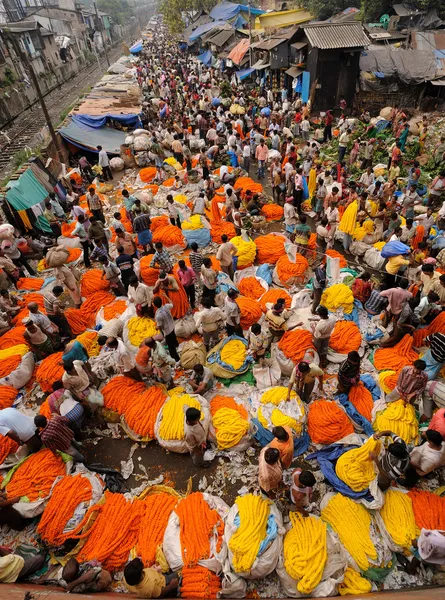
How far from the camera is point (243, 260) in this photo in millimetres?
8523

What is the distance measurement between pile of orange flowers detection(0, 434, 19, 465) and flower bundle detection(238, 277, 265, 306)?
16.2 ft

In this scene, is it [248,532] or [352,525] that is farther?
[352,525]

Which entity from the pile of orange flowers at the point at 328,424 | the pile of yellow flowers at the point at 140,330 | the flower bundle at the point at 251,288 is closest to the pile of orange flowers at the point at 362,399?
the pile of orange flowers at the point at 328,424

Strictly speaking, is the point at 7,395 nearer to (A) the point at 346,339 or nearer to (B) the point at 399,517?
(A) the point at 346,339

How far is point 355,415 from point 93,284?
20.3 feet

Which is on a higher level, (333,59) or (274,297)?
(333,59)

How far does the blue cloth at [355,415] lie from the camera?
5246 millimetres

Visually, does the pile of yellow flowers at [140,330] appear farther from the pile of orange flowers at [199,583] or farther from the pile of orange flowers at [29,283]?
the pile of orange flowers at [199,583]

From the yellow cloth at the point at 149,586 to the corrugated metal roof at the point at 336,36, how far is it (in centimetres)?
1994

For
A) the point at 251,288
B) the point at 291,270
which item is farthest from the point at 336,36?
the point at 251,288

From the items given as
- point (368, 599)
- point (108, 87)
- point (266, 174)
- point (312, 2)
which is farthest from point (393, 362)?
point (312, 2)

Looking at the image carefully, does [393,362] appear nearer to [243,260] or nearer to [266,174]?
[243,260]

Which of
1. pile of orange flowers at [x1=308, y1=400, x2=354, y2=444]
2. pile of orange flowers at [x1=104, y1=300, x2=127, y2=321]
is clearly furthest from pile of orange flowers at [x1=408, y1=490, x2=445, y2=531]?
pile of orange flowers at [x1=104, y1=300, x2=127, y2=321]

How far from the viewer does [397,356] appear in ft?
20.2
